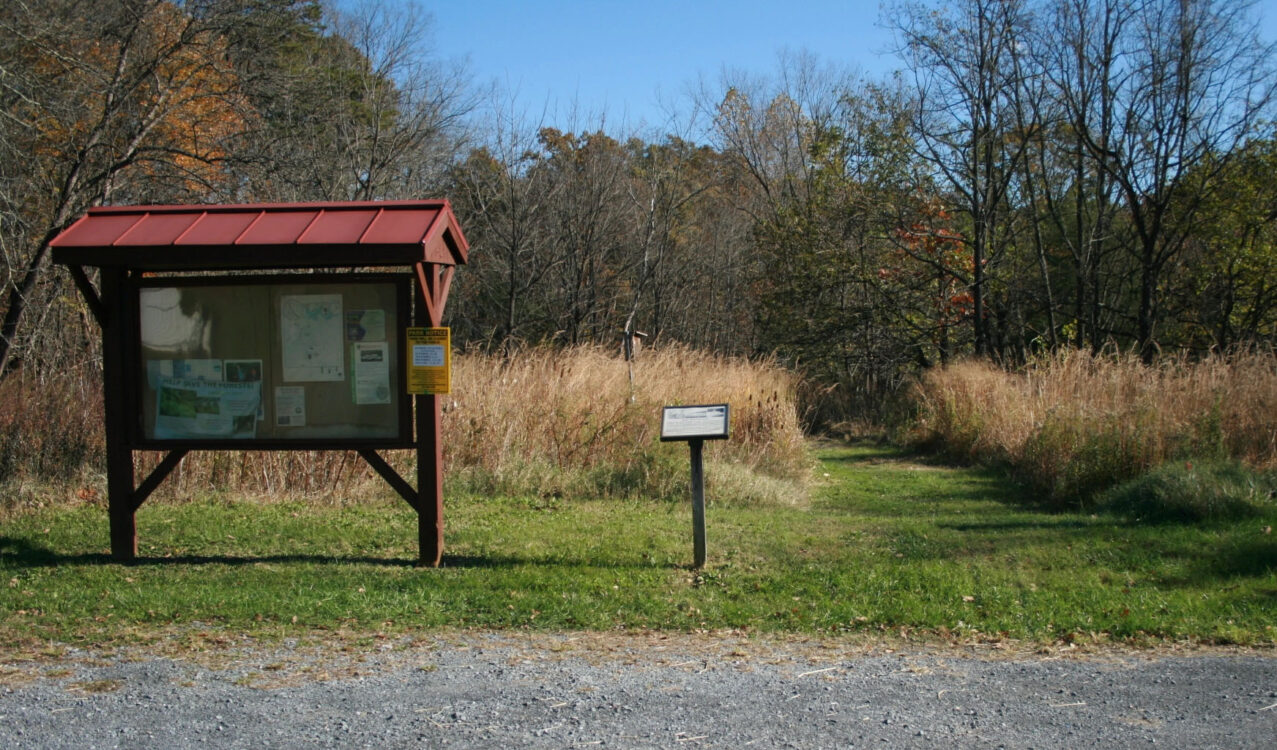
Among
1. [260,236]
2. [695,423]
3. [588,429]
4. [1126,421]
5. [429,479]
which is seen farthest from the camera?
[588,429]

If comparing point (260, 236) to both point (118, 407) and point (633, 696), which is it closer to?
point (118, 407)

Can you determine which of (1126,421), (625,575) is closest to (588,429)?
(625,575)

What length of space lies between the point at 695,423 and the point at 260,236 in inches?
134

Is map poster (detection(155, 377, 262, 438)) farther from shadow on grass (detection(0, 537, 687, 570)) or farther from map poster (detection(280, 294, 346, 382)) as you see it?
shadow on grass (detection(0, 537, 687, 570))

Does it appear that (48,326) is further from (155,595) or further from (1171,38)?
(1171,38)

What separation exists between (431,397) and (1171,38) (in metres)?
21.2

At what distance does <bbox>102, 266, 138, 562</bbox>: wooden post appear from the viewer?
751 cm

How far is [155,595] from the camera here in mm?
6598

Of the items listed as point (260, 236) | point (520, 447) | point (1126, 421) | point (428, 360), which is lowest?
point (520, 447)

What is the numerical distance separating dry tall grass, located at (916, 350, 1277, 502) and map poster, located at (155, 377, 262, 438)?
9201mm

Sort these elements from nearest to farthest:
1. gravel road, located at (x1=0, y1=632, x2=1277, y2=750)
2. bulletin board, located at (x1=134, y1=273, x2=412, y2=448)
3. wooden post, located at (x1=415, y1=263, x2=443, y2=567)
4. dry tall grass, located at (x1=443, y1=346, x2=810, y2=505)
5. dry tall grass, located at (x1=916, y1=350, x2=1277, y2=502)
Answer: gravel road, located at (x1=0, y1=632, x2=1277, y2=750)
wooden post, located at (x1=415, y1=263, x2=443, y2=567)
bulletin board, located at (x1=134, y1=273, x2=412, y2=448)
dry tall grass, located at (x1=443, y1=346, x2=810, y2=505)
dry tall grass, located at (x1=916, y1=350, x2=1277, y2=502)

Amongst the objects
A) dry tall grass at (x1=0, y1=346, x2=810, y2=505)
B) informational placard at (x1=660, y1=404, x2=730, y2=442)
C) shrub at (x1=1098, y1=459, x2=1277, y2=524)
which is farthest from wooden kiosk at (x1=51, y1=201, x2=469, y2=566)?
shrub at (x1=1098, y1=459, x2=1277, y2=524)

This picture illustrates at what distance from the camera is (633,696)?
4.84 m

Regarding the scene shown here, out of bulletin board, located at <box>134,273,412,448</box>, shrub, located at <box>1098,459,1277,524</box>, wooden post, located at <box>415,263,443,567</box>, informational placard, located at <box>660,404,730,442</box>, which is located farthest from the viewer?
shrub, located at <box>1098,459,1277,524</box>
